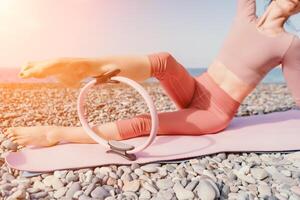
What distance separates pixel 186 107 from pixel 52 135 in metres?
0.63

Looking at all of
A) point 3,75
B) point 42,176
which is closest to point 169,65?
point 42,176

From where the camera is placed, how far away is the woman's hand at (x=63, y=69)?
132cm

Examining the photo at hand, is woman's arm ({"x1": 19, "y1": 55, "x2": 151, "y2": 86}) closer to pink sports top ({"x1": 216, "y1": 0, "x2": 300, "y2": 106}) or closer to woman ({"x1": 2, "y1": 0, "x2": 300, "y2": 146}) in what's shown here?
woman ({"x1": 2, "y1": 0, "x2": 300, "y2": 146})

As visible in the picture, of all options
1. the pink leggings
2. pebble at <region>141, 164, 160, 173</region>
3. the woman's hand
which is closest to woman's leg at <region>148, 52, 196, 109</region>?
the pink leggings

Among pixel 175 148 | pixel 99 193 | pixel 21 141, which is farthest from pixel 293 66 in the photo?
pixel 21 141

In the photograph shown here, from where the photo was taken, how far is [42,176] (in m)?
1.27

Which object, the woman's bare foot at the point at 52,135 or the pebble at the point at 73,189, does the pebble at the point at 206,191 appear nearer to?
the pebble at the point at 73,189

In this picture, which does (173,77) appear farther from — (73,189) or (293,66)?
(73,189)

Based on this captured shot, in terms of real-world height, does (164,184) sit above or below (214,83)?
below

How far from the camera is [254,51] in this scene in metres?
1.62

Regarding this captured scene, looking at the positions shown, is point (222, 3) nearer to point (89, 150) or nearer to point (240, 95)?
point (240, 95)

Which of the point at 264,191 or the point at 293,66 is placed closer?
the point at 264,191

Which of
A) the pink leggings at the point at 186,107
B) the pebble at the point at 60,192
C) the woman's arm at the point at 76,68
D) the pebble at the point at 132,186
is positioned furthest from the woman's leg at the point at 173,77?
the pebble at the point at 60,192

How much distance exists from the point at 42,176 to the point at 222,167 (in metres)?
0.64
